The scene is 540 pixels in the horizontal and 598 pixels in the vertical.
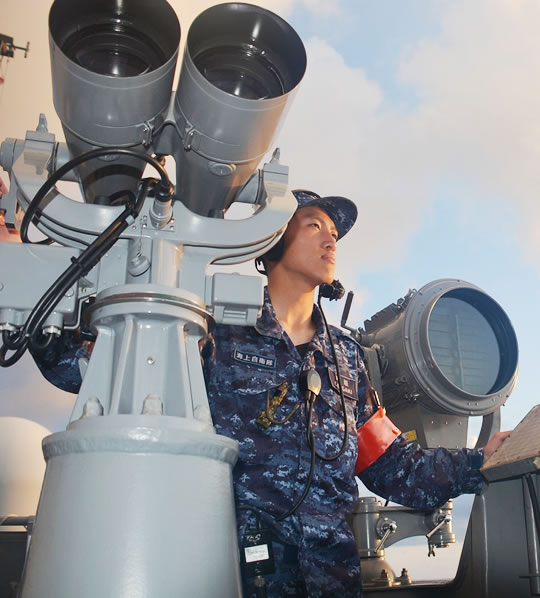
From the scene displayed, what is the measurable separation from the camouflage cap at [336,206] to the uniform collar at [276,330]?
17.9 inches

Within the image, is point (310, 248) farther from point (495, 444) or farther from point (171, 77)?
point (171, 77)

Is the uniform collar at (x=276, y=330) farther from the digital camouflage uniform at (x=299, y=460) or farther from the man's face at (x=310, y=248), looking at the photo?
the man's face at (x=310, y=248)

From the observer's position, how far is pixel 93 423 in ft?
3.33

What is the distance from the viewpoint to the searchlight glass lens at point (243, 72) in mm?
1276

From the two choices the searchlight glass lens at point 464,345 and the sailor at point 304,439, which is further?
the searchlight glass lens at point 464,345

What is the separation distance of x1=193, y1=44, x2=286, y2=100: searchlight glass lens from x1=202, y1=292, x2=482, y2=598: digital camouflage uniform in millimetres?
789

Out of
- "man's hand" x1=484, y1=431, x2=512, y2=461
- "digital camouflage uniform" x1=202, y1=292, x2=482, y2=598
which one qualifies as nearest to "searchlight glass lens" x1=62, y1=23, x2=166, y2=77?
"digital camouflage uniform" x1=202, y1=292, x2=482, y2=598

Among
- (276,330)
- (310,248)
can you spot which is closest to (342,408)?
(276,330)

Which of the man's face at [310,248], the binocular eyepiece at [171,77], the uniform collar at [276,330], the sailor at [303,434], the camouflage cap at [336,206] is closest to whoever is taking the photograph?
the binocular eyepiece at [171,77]

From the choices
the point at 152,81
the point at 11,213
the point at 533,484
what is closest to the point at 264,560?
the point at 533,484

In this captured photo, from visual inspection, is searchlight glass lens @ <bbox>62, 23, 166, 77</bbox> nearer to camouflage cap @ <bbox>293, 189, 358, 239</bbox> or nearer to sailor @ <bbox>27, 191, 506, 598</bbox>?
sailor @ <bbox>27, 191, 506, 598</bbox>

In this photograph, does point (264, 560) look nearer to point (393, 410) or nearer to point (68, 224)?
point (68, 224)

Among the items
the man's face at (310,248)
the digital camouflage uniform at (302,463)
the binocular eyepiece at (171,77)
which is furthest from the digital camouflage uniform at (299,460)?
the binocular eyepiece at (171,77)

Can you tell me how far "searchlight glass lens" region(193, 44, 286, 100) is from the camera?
4.19 ft
